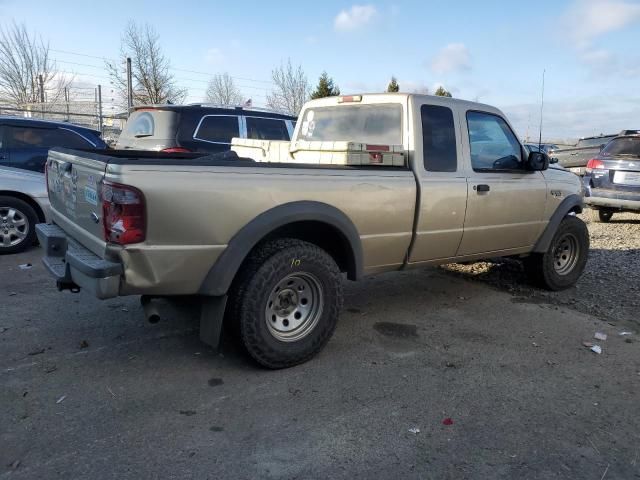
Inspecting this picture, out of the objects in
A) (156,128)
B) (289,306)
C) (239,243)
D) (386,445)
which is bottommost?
(386,445)

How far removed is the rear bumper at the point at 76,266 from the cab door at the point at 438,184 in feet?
7.85

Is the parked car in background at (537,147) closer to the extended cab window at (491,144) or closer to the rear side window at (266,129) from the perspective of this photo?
the extended cab window at (491,144)

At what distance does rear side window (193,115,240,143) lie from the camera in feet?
26.6

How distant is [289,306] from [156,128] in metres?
5.26

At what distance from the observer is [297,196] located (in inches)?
138

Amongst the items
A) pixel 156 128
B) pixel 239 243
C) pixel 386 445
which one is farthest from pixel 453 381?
pixel 156 128

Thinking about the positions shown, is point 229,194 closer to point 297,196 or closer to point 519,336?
point 297,196

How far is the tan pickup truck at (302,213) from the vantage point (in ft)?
9.95

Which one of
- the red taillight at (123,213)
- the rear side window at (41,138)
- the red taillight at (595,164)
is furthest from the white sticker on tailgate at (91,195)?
the red taillight at (595,164)

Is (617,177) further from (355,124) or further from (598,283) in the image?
(355,124)

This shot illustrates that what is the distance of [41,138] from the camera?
7234 millimetres

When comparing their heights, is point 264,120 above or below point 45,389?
above

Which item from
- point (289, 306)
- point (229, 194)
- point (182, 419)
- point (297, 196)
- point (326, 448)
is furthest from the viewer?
point (289, 306)

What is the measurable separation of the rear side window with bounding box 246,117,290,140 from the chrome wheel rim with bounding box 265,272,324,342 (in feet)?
18.1
